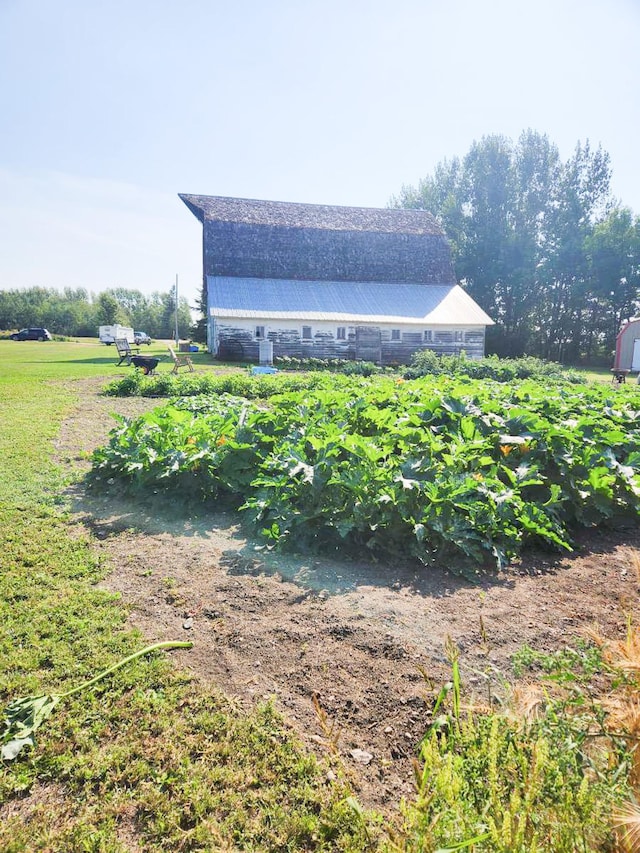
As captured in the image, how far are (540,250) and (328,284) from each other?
21.7m

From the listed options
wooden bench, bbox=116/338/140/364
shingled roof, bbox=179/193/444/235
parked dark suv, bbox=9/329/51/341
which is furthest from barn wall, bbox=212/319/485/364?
parked dark suv, bbox=9/329/51/341

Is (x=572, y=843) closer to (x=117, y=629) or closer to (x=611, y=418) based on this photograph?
(x=117, y=629)

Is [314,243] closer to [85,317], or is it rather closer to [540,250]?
[540,250]

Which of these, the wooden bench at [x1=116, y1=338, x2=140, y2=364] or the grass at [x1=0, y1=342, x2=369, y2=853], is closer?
the grass at [x1=0, y1=342, x2=369, y2=853]

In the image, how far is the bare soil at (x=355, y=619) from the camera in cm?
241

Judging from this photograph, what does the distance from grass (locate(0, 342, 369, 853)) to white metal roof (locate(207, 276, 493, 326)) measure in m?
24.4

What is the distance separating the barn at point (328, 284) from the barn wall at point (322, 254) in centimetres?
6

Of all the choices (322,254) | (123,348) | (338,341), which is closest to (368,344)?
(338,341)

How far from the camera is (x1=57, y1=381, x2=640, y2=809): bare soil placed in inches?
94.8

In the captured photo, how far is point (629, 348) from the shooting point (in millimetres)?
28312

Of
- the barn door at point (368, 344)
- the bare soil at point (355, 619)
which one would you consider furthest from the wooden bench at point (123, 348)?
the bare soil at point (355, 619)

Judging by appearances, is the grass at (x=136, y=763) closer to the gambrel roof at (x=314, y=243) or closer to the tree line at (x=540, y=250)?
the gambrel roof at (x=314, y=243)

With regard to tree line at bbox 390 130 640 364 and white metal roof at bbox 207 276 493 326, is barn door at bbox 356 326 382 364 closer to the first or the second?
white metal roof at bbox 207 276 493 326

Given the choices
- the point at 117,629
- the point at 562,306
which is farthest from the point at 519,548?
the point at 562,306
